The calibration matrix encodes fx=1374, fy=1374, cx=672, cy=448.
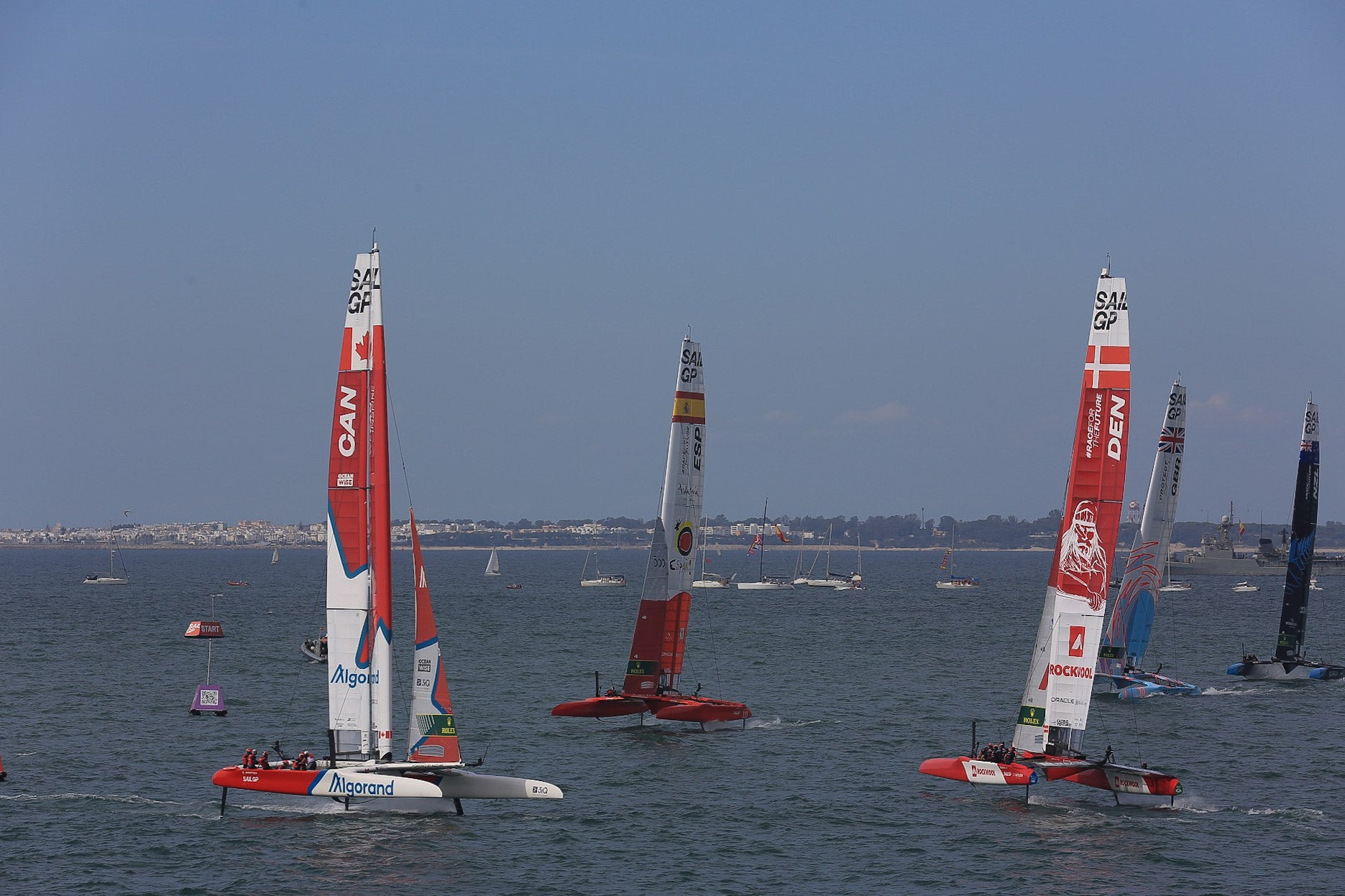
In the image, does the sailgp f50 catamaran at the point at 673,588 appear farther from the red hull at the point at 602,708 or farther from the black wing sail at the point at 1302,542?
the black wing sail at the point at 1302,542

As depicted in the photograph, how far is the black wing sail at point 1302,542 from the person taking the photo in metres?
62.7

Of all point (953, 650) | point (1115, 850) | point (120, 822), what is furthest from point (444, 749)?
point (953, 650)

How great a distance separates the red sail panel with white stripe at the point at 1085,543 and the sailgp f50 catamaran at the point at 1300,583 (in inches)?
1293

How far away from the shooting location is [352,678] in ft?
106

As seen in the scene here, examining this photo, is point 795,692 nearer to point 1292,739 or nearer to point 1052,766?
point 1292,739

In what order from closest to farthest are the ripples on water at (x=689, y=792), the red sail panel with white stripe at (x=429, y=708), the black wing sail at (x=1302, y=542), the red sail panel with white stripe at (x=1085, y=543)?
the ripples on water at (x=689, y=792) < the red sail panel with white stripe at (x=429, y=708) < the red sail panel with white stripe at (x=1085, y=543) < the black wing sail at (x=1302, y=542)

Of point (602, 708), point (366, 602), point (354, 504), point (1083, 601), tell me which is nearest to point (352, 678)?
point (366, 602)

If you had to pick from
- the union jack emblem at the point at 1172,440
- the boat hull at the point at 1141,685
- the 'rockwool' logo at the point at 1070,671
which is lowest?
the boat hull at the point at 1141,685

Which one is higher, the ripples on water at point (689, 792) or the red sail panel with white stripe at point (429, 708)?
the red sail panel with white stripe at point (429, 708)

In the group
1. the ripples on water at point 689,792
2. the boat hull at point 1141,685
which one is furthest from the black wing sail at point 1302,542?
the boat hull at point 1141,685

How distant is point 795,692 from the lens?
6159 cm

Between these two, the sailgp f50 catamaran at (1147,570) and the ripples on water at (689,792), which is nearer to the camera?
the ripples on water at (689,792)

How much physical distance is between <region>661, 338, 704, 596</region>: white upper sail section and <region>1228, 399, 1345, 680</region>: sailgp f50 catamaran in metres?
30.6

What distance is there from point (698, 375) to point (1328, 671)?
36.3m
